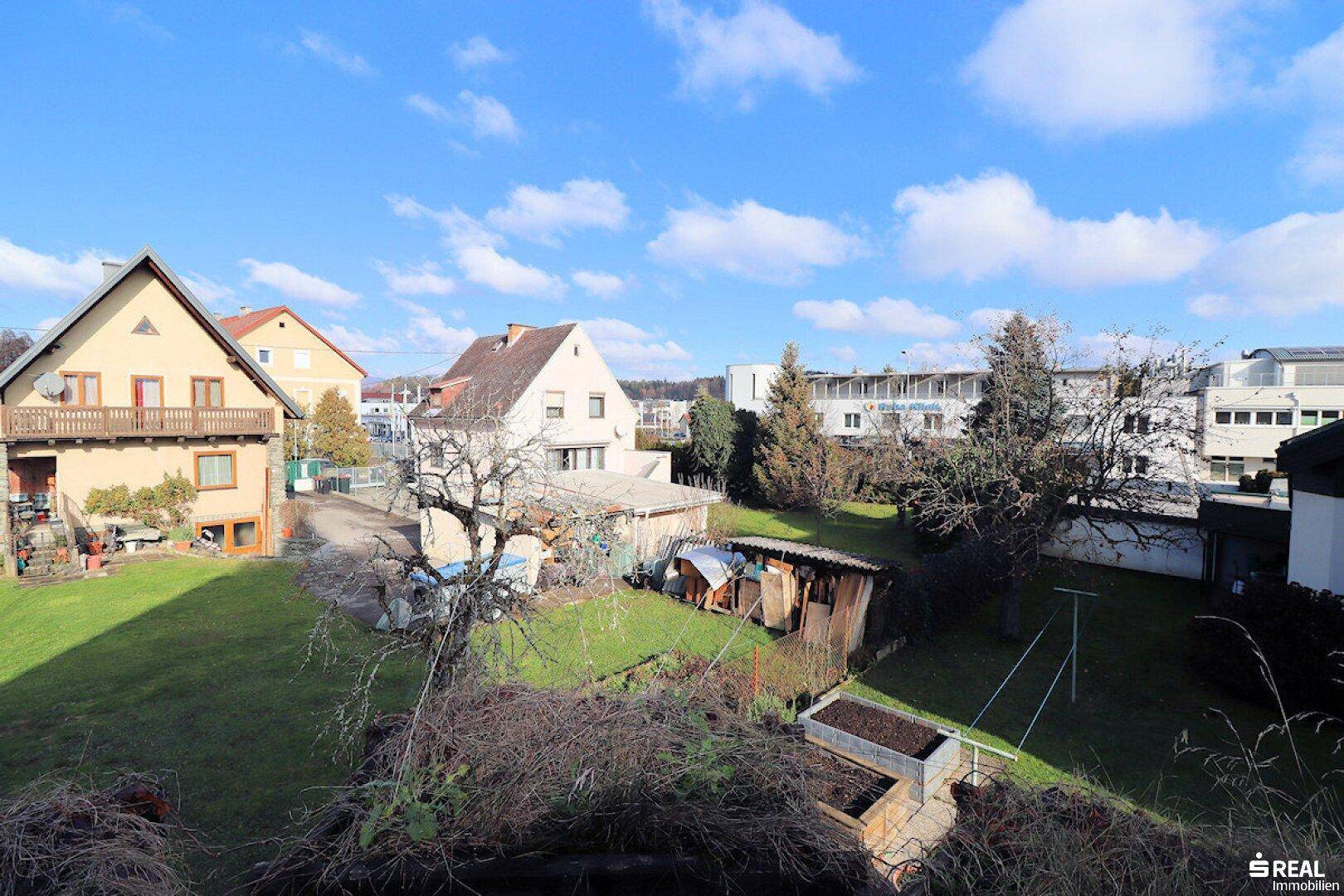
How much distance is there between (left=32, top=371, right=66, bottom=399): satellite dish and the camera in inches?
677

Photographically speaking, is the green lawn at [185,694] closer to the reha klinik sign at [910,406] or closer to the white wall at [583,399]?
the white wall at [583,399]

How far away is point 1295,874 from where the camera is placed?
3125 millimetres

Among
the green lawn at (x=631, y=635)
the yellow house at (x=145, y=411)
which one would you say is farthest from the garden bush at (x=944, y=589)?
the yellow house at (x=145, y=411)

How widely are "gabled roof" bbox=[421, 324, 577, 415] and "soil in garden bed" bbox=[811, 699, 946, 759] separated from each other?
730 inches

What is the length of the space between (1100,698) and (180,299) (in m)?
25.8

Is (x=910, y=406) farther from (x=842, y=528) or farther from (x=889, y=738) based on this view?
(x=889, y=738)

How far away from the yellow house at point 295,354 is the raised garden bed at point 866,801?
137ft

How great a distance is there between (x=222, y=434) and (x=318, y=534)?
180 inches

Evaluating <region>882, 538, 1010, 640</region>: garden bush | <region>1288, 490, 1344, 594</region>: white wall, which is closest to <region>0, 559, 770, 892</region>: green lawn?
<region>882, 538, 1010, 640</region>: garden bush

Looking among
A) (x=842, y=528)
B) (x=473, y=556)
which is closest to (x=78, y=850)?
(x=473, y=556)

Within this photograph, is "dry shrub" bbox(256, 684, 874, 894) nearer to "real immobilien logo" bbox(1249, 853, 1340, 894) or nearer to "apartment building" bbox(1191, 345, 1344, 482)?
"real immobilien logo" bbox(1249, 853, 1340, 894)

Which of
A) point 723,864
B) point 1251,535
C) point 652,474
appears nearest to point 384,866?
point 723,864

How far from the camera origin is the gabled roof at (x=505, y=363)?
26812 mm

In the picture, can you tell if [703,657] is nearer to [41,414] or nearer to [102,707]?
[102,707]
